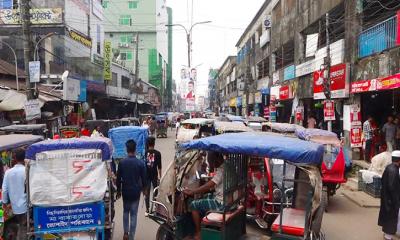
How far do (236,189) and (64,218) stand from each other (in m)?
2.66

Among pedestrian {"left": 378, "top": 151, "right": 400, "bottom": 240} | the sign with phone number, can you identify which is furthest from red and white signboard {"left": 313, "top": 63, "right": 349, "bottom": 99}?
the sign with phone number

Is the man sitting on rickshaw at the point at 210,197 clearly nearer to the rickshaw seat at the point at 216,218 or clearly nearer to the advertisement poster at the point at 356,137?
the rickshaw seat at the point at 216,218

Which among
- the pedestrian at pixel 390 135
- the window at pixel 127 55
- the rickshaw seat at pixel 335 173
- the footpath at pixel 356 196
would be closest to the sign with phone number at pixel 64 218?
the rickshaw seat at pixel 335 173

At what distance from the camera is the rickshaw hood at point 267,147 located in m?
5.86

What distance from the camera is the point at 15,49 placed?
1315 inches

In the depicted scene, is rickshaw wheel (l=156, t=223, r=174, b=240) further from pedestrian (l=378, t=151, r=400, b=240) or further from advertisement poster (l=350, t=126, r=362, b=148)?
advertisement poster (l=350, t=126, r=362, b=148)

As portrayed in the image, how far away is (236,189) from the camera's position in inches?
280

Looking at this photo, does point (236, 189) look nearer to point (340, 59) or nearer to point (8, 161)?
point (8, 161)

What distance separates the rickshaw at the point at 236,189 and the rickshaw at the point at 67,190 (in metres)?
0.95

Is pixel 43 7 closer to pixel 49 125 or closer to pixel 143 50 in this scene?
pixel 49 125

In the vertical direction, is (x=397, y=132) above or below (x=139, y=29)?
below

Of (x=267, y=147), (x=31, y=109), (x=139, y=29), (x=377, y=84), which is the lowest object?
(x=267, y=147)

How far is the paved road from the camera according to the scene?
29.3 feet

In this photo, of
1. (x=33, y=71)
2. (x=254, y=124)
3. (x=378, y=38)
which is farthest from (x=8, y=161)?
(x=254, y=124)
